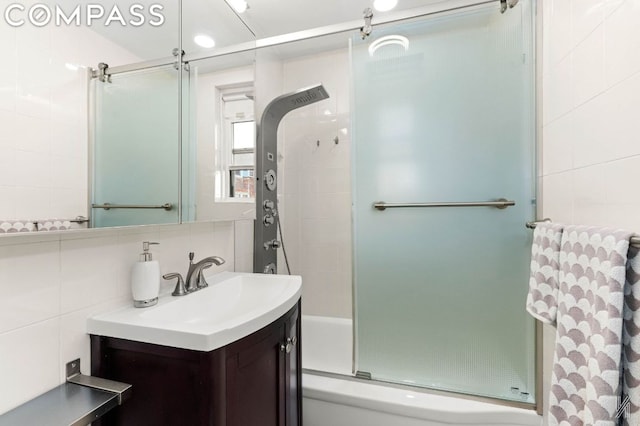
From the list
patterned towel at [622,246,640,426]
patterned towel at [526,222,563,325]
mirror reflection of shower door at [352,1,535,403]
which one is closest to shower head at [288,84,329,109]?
mirror reflection of shower door at [352,1,535,403]

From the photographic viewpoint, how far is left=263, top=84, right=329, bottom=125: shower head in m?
1.59

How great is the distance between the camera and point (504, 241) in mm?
1356

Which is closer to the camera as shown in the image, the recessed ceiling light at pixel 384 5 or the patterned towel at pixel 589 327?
the patterned towel at pixel 589 327

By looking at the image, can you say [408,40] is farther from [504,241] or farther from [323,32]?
[504,241]

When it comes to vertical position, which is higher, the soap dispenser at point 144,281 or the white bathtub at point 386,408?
the soap dispenser at point 144,281

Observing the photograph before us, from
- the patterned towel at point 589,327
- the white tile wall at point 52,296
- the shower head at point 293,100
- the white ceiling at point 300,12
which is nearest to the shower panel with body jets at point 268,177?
the shower head at point 293,100

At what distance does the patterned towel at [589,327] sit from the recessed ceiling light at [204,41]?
5.33 feet

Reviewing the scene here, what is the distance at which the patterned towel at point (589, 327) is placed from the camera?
23.5 inches

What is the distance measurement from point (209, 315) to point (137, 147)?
682 mm

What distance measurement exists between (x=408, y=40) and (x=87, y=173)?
153 centimetres

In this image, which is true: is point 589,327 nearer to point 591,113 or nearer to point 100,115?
point 591,113

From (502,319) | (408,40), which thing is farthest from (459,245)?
(408,40)

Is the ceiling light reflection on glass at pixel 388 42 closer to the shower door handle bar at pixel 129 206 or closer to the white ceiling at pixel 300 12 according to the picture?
the white ceiling at pixel 300 12

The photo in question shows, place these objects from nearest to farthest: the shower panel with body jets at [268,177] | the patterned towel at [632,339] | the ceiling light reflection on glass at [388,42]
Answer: the patterned towel at [632,339] → the ceiling light reflection on glass at [388,42] → the shower panel with body jets at [268,177]
